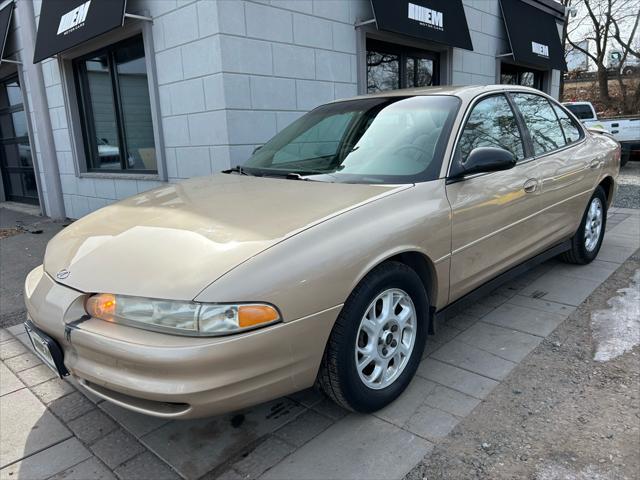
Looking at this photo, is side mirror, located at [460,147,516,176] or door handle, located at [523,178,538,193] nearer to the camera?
side mirror, located at [460,147,516,176]

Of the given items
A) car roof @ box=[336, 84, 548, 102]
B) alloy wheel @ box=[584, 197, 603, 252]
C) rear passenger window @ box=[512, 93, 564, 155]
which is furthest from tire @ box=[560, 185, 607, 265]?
car roof @ box=[336, 84, 548, 102]

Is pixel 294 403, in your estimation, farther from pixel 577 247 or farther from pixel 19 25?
pixel 19 25

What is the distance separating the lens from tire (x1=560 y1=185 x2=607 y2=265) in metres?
4.58

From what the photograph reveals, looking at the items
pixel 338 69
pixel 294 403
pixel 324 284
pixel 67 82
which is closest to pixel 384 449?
pixel 294 403

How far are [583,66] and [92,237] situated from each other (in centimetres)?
3813

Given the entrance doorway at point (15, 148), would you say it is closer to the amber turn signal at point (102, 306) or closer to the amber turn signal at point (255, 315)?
the amber turn signal at point (102, 306)

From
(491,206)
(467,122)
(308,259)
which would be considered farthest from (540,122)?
(308,259)

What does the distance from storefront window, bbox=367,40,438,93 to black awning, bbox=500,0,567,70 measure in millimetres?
2454

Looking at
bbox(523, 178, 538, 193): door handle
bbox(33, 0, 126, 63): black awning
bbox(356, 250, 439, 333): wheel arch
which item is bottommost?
bbox(356, 250, 439, 333): wheel arch

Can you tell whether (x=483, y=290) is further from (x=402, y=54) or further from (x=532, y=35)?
(x=532, y=35)

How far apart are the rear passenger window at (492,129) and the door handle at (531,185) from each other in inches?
7.2

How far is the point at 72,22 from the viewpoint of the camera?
6.79 meters

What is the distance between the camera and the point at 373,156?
303 cm

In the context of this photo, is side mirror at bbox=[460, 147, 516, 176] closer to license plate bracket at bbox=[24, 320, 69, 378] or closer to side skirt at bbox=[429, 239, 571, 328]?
side skirt at bbox=[429, 239, 571, 328]
